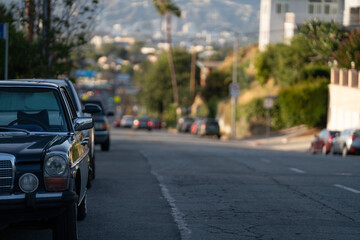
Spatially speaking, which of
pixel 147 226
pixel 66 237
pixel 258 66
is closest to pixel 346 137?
pixel 147 226

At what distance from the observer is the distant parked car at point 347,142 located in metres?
32.6

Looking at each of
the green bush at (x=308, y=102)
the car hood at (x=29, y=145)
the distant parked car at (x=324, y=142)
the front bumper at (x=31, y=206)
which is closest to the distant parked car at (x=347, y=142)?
the distant parked car at (x=324, y=142)

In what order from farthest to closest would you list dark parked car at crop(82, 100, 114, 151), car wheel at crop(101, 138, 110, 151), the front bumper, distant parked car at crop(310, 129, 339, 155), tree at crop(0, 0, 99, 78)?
distant parked car at crop(310, 129, 339, 155)
car wheel at crop(101, 138, 110, 151)
tree at crop(0, 0, 99, 78)
dark parked car at crop(82, 100, 114, 151)
the front bumper

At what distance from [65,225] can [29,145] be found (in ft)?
3.00

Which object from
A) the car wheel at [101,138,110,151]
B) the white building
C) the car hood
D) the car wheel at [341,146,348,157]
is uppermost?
the white building

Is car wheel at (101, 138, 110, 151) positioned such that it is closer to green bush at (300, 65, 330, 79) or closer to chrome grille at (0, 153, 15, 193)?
chrome grille at (0, 153, 15, 193)

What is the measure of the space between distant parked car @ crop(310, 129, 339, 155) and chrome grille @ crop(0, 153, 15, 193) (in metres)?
30.3

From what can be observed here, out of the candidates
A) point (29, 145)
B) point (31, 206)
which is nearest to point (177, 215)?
point (29, 145)

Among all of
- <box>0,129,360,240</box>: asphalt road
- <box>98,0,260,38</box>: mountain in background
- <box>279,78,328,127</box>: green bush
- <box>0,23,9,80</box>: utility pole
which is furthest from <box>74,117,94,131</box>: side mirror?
<box>279,78,328,127</box>: green bush

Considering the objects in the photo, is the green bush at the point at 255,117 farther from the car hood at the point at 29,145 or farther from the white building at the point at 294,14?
the car hood at the point at 29,145

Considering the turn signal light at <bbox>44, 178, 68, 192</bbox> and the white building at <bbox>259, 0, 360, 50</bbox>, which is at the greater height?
the white building at <bbox>259, 0, 360, 50</bbox>

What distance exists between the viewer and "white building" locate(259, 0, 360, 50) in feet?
223

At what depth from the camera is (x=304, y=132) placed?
184 ft

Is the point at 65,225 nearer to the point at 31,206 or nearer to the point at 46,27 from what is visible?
the point at 31,206
